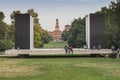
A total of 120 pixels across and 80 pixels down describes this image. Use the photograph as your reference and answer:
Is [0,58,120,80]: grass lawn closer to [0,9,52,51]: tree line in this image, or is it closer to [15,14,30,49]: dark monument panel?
[15,14,30,49]: dark monument panel

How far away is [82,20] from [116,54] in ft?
130

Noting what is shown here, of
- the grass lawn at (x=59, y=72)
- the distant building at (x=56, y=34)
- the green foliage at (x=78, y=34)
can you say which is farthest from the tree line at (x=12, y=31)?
the distant building at (x=56, y=34)

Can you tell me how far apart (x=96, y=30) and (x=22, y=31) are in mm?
8506

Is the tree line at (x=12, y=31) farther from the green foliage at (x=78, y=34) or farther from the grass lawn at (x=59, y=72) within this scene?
the grass lawn at (x=59, y=72)

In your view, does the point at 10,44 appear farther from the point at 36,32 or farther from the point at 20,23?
the point at 20,23

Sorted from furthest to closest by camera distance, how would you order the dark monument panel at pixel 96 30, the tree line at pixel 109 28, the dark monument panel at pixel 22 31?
the dark monument panel at pixel 96 30 < the dark monument panel at pixel 22 31 < the tree line at pixel 109 28

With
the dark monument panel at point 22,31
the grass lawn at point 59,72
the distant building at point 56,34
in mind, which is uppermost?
the distant building at point 56,34

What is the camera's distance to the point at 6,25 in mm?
80688

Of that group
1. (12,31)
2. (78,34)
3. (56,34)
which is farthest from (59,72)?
(56,34)

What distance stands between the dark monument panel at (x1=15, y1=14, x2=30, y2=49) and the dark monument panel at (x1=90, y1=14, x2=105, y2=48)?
7.30 m

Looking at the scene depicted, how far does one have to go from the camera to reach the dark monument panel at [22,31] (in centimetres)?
4562

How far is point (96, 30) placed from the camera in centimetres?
4681

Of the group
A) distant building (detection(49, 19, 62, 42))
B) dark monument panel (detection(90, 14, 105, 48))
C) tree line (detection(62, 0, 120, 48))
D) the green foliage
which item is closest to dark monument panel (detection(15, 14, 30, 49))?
dark monument panel (detection(90, 14, 105, 48))

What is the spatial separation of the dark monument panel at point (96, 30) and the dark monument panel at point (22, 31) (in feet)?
23.9
